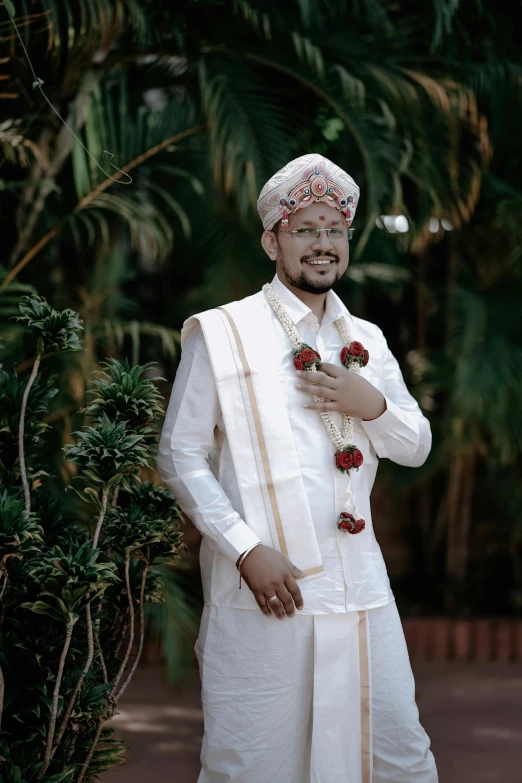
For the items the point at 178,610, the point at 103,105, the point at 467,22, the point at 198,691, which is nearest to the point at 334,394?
the point at 178,610

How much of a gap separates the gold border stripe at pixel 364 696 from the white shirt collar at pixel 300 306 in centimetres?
75

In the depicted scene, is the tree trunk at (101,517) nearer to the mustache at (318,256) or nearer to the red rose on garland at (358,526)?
the red rose on garland at (358,526)

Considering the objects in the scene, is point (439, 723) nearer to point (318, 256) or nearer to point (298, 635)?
point (298, 635)

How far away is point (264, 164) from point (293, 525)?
224cm

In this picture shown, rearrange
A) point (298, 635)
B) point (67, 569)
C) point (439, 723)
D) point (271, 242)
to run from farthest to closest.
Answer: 1. point (439, 723)
2. point (271, 242)
3. point (298, 635)
4. point (67, 569)

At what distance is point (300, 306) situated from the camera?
2.49m

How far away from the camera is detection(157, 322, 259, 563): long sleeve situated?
7.45 ft

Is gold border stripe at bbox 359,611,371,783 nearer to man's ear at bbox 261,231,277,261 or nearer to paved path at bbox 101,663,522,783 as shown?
man's ear at bbox 261,231,277,261

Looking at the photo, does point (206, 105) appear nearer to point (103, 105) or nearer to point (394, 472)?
point (103, 105)

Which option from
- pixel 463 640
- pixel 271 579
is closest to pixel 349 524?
pixel 271 579

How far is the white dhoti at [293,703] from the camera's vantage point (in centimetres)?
229

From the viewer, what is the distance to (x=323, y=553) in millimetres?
2357

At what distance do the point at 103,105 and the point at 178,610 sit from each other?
2.26m

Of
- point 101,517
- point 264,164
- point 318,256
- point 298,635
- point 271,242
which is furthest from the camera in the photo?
point 264,164
